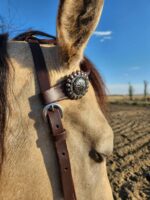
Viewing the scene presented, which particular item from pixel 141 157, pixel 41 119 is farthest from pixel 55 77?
pixel 141 157

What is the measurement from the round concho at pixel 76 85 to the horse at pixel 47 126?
0.03 m

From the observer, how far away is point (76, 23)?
1691mm

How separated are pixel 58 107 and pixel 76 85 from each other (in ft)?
0.53

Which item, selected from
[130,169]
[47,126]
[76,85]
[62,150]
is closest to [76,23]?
[76,85]

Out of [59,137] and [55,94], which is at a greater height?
[55,94]

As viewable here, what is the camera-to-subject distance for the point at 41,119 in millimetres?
1715

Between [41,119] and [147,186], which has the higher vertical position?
[41,119]

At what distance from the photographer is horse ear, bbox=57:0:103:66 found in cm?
163

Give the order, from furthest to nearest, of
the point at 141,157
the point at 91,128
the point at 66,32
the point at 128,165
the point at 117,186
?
the point at 141,157 → the point at 128,165 → the point at 117,186 → the point at 91,128 → the point at 66,32

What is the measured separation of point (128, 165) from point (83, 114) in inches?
246

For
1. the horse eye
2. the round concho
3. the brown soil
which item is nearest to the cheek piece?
the round concho

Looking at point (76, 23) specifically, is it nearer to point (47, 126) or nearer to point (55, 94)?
point (55, 94)

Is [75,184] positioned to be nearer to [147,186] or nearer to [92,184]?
[92,184]

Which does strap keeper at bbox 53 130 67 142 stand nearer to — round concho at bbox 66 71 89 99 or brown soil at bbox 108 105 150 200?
round concho at bbox 66 71 89 99
